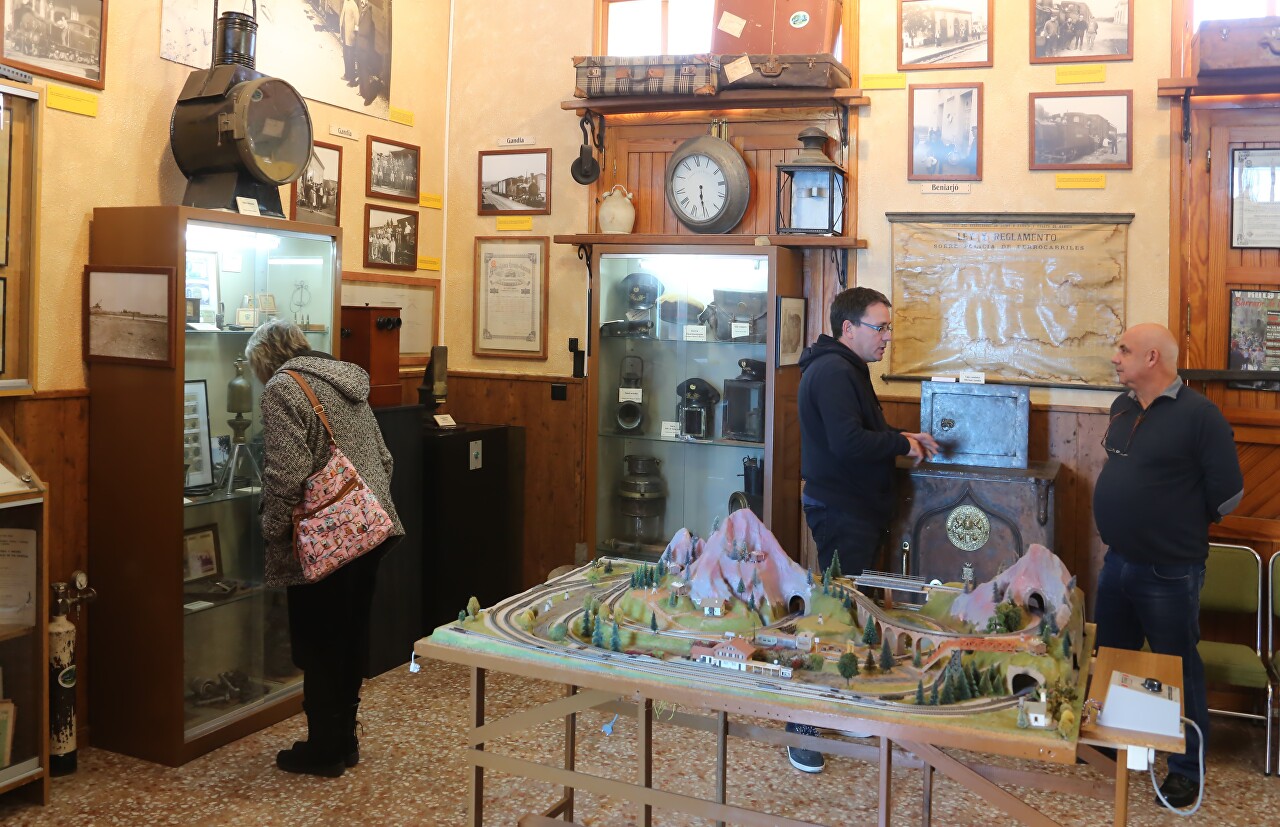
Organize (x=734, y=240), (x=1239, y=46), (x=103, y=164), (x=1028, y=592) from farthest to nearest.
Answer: (x=734, y=240)
(x=1239, y=46)
(x=103, y=164)
(x=1028, y=592)

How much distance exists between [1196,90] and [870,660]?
3.15 m

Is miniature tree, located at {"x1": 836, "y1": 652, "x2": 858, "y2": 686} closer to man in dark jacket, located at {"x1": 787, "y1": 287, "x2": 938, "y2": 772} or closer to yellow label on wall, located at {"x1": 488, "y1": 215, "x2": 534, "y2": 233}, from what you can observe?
man in dark jacket, located at {"x1": 787, "y1": 287, "x2": 938, "y2": 772}

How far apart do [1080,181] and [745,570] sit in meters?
2.77

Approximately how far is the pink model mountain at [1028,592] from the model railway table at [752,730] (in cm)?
18

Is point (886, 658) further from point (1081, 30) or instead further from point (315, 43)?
point (315, 43)

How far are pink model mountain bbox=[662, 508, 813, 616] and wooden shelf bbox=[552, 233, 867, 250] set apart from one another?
210 centimetres

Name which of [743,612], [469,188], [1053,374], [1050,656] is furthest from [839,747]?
[469,188]

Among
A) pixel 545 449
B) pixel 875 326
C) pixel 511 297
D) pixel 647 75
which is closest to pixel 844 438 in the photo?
pixel 875 326

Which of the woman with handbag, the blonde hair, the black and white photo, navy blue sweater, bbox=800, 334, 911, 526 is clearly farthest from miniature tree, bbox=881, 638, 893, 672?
the black and white photo

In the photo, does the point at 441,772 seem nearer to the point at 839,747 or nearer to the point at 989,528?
the point at 839,747

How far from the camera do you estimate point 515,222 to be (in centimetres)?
573

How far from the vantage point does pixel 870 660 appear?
2.59 meters

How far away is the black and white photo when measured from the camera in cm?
427

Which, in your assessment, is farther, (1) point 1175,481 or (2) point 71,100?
(2) point 71,100
